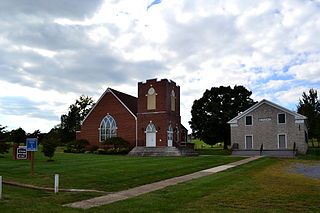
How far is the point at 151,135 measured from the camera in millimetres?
35750

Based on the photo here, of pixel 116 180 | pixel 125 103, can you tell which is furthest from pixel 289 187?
pixel 125 103

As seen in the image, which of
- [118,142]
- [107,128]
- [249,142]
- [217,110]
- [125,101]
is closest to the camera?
[118,142]

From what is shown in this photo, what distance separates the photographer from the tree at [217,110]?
1891 inches

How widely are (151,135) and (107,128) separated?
6.79 meters

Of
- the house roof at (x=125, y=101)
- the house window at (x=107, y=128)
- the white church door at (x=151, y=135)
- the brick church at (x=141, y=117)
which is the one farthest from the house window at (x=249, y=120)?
the house window at (x=107, y=128)

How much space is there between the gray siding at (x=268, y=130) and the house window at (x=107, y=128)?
49.8 ft

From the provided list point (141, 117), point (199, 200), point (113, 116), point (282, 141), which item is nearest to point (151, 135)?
point (141, 117)

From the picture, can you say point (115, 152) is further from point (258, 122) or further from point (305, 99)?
point (305, 99)

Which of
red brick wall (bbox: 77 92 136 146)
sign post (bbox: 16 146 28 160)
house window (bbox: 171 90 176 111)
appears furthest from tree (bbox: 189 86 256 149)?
sign post (bbox: 16 146 28 160)

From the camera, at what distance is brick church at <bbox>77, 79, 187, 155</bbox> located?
1388 inches

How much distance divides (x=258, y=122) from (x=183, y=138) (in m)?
11.4

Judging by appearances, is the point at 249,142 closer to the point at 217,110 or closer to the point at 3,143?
the point at 217,110

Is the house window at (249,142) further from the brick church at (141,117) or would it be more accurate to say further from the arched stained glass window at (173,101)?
the arched stained glass window at (173,101)

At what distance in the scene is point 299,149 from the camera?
34.1 metres
